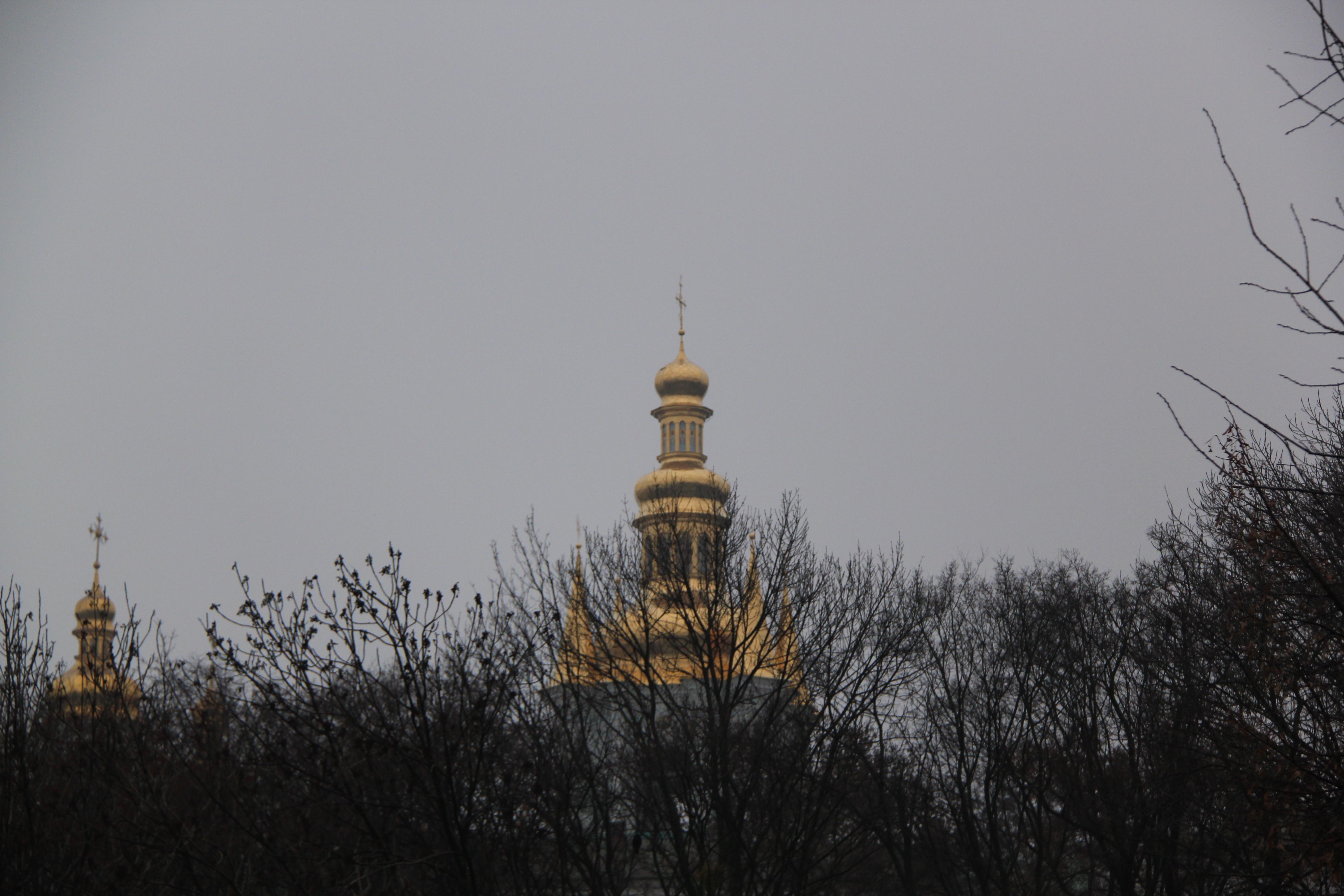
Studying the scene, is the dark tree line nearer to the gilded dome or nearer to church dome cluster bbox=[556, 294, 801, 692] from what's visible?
church dome cluster bbox=[556, 294, 801, 692]

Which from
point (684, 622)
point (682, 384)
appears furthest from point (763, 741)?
point (682, 384)

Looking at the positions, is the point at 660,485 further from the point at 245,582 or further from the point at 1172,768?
the point at 245,582

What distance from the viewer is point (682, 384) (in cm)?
5931

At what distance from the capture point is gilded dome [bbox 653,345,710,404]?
59.2 meters

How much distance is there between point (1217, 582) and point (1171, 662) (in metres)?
1.87

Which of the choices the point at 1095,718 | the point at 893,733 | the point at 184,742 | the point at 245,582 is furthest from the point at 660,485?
the point at 245,582

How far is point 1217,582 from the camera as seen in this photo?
21.8m

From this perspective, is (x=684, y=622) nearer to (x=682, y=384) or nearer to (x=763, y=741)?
(x=763, y=741)

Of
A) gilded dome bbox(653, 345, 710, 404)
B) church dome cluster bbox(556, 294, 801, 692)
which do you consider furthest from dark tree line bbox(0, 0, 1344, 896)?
gilded dome bbox(653, 345, 710, 404)

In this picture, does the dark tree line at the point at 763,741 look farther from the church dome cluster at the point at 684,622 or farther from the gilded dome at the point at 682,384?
the gilded dome at the point at 682,384

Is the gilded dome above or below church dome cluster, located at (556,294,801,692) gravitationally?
above

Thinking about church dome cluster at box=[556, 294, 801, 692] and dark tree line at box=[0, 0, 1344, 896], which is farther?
church dome cluster at box=[556, 294, 801, 692]

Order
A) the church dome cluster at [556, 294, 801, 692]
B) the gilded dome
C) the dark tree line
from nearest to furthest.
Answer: the dark tree line < the church dome cluster at [556, 294, 801, 692] < the gilded dome

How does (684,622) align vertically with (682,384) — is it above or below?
below
